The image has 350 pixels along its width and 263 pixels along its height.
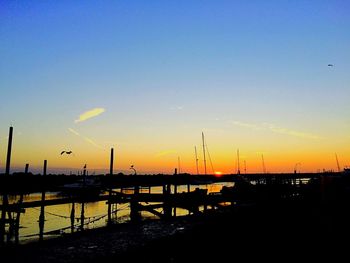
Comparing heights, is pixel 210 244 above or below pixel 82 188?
below

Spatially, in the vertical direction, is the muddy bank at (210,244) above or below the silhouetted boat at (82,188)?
below

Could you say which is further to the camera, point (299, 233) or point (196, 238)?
point (299, 233)

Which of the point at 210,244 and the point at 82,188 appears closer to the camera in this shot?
the point at 210,244

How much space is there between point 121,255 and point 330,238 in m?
6.43

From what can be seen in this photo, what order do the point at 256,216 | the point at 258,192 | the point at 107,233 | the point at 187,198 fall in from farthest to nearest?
the point at 258,192 → the point at 187,198 → the point at 256,216 → the point at 107,233

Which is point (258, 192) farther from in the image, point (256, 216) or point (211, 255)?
point (211, 255)

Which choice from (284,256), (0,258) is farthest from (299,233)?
(0,258)

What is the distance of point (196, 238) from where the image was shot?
979 centimetres

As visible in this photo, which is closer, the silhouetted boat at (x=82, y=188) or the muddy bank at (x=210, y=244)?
the muddy bank at (x=210, y=244)

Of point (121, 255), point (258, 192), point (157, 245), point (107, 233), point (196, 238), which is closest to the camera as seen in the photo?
point (121, 255)

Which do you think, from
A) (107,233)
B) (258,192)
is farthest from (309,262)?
(258,192)

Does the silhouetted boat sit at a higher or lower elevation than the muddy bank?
higher

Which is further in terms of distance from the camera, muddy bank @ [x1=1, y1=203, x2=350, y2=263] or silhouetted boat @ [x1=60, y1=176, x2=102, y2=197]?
silhouetted boat @ [x1=60, y1=176, x2=102, y2=197]

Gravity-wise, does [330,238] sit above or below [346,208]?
below
